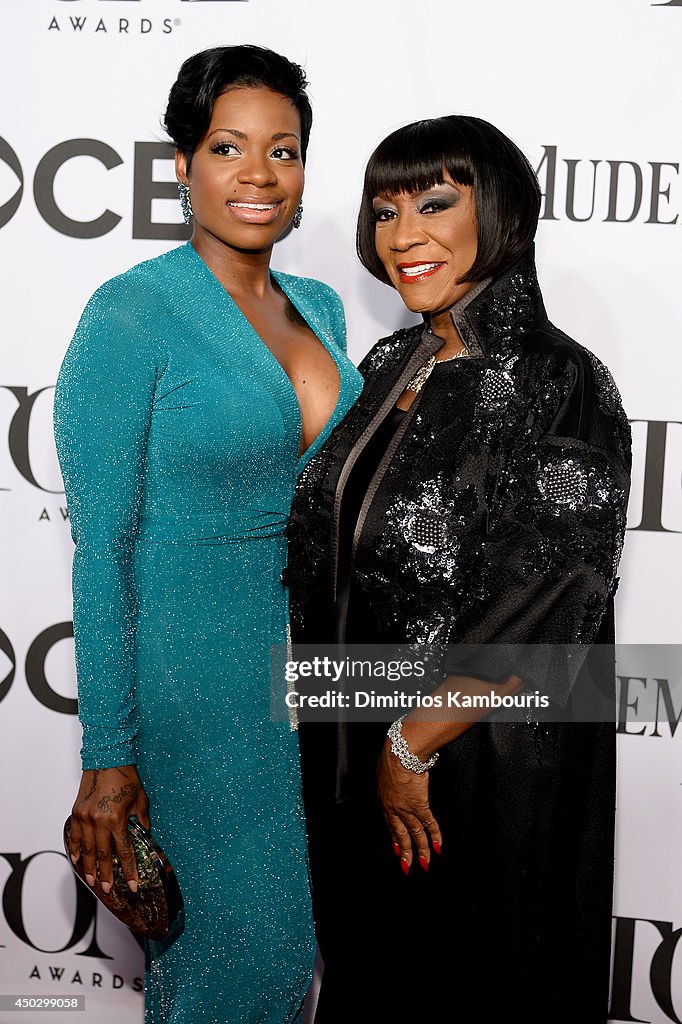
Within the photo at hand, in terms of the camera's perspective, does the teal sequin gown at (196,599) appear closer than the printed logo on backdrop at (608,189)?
Yes

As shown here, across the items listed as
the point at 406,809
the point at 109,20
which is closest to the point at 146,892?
the point at 406,809

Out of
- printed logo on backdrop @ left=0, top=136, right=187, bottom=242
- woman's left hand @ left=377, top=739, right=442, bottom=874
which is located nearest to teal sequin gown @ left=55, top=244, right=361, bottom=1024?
woman's left hand @ left=377, top=739, right=442, bottom=874

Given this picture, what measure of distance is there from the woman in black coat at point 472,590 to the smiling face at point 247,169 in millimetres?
139

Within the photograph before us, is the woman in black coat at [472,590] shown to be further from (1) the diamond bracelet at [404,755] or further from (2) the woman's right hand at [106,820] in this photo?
(2) the woman's right hand at [106,820]

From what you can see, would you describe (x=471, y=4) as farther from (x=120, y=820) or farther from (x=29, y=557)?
(x=120, y=820)

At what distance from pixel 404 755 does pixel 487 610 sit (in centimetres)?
25

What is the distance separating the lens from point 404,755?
139cm

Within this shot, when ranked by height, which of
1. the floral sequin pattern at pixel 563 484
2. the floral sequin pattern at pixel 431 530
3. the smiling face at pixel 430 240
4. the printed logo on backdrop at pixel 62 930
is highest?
the smiling face at pixel 430 240

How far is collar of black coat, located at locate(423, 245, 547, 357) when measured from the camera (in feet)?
4.51

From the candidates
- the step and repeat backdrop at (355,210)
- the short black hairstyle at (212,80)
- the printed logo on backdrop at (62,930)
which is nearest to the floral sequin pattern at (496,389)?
the short black hairstyle at (212,80)

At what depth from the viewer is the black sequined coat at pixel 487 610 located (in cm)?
130

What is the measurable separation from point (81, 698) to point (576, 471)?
Answer: 2.44 feet

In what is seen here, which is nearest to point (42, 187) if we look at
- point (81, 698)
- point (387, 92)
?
point (387, 92)

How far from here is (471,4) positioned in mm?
1915
